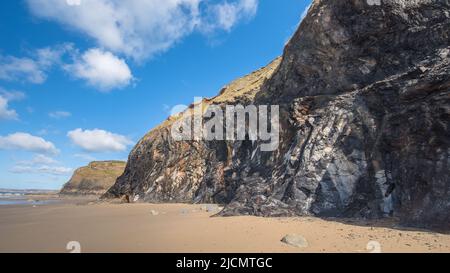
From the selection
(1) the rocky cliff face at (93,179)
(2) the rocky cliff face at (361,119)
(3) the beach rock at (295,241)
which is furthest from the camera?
(1) the rocky cliff face at (93,179)

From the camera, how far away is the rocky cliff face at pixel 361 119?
962 centimetres

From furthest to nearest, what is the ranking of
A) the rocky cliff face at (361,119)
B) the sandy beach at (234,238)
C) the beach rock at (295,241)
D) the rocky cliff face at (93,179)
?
the rocky cliff face at (93,179)
the rocky cliff face at (361,119)
the beach rock at (295,241)
the sandy beach at (234,238)

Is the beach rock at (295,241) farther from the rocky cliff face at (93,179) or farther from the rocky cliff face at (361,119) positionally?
the rocky cliff face at (93,179)

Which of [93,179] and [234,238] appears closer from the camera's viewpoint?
[234,238]

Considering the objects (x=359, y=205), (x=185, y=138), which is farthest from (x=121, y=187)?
(x=359, y=205)

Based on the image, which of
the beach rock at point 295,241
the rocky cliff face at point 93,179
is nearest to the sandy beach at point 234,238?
the beach rock at point 295,241

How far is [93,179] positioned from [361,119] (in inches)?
Answer: 3219

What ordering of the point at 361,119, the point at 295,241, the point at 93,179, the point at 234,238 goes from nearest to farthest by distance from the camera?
the point at 295,241
the point at 234,238
the point at 361,119
the point at 93,179

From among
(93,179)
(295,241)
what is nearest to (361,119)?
(295,241)

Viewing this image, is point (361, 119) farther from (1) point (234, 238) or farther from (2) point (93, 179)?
(2) point (93, 179)

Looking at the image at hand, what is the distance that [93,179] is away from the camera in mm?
85000

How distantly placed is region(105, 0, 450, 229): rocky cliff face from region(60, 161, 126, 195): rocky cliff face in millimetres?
69008

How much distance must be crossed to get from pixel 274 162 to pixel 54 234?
10.0 m

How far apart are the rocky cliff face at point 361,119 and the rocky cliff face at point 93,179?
6901 centimetres
